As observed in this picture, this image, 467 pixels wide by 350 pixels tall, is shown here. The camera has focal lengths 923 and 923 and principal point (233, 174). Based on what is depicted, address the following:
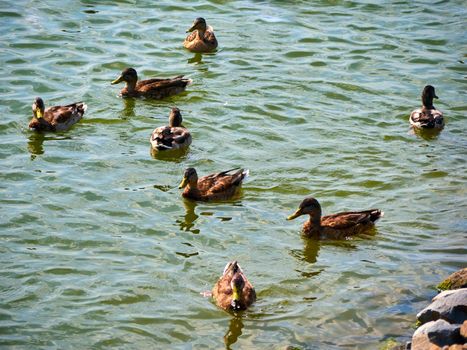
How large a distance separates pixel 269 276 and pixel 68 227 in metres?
3.06

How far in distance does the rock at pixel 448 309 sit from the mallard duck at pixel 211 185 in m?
4.65

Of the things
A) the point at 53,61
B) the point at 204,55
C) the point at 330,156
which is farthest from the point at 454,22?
the point at 53,61

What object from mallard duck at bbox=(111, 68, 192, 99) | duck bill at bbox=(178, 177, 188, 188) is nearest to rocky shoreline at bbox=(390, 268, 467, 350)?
duck bill at bbox=(178, 177, 188, 188)

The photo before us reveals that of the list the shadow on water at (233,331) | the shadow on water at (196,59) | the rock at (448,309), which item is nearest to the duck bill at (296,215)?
the shadow on water at (233,331)

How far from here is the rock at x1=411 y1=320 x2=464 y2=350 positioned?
9516 millimetres

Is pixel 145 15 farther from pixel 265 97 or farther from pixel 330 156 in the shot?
pixel 330 156

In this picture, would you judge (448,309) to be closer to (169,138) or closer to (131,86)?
(169,138)

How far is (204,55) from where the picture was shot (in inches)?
801

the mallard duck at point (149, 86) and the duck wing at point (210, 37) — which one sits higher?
the duck wing at point (210, 37)

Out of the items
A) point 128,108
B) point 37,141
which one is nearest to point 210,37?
point 128,108

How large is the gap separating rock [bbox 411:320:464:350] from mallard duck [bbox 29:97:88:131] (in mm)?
8740

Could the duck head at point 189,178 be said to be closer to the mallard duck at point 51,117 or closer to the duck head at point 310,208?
the duck head at point 310,208

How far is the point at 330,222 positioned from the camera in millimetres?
13289

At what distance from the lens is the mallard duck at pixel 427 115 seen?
54.8 ft
